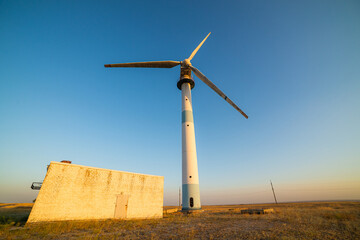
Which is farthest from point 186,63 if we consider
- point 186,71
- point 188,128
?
point 188,128

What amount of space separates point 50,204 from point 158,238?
1046 cm

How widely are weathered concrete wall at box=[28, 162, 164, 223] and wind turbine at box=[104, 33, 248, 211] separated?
12.0ft

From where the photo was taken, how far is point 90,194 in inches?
573

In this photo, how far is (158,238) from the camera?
8273 mm

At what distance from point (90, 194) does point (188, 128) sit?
14190 millimetres

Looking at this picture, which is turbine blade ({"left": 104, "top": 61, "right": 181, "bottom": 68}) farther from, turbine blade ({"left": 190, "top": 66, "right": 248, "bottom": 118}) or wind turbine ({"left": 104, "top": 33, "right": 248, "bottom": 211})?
turbine blade ({"left": 190, "top": 66, "right": 248, "bottom": 118})

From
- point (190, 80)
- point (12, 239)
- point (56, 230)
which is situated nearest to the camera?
point (12, 239)

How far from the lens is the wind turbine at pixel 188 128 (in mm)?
19438

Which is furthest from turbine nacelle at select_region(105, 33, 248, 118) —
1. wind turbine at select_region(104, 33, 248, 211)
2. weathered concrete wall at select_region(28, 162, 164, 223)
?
weathered concrete wall at select_region(28, 162, 164, 223)

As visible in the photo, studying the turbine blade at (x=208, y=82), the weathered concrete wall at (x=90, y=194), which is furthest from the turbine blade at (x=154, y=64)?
the weathered concrete wall at (x=90, y=194)

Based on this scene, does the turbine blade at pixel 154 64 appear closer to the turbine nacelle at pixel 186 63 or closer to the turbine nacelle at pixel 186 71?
the turbine nacelle at pixel 186 71

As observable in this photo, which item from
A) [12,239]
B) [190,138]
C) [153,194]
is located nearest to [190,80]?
[190,138]

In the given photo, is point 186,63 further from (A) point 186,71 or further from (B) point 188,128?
(B) point 188,128

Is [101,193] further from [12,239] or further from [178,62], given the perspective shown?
[178,62]
